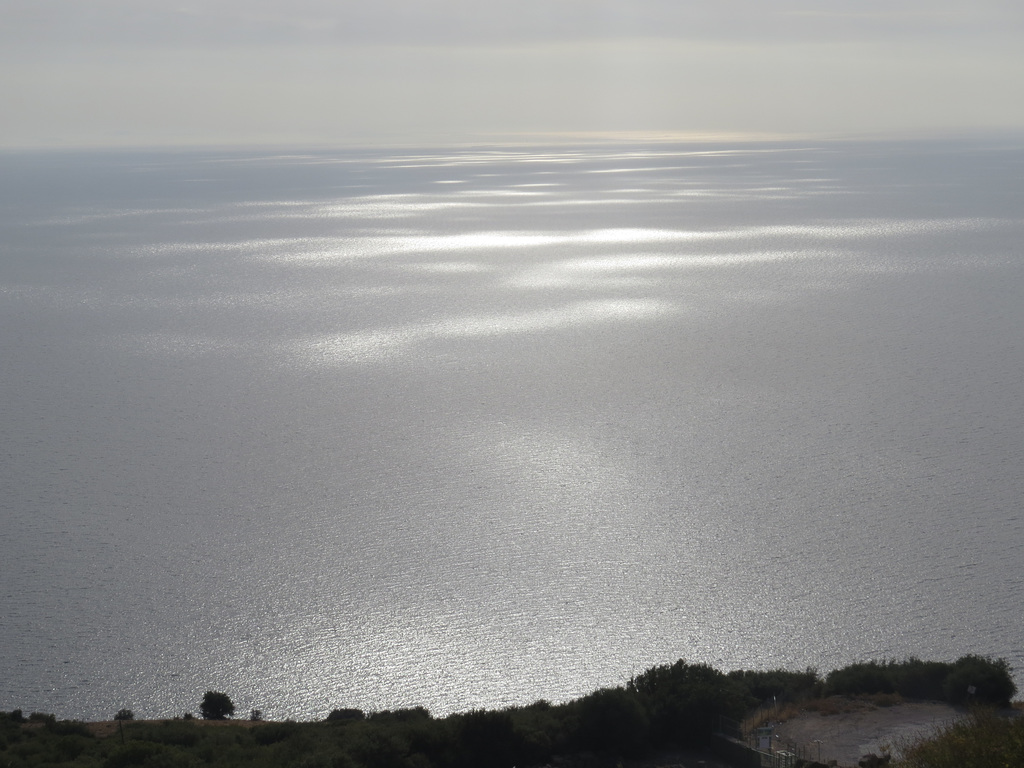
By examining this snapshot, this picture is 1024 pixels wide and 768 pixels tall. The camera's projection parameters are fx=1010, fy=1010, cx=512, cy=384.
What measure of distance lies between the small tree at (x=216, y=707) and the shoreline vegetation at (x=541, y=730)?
1534 mm

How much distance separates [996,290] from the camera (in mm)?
50031

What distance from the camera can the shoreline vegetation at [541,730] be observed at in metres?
9.89

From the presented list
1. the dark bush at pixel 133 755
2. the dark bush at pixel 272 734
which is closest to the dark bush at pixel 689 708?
the dark bush at pixel 272 734

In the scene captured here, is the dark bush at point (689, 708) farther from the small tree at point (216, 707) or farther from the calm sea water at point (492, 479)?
the small tree at point (216, 707)

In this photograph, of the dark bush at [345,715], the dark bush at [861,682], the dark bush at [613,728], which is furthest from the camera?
the dark bush at [345,715]

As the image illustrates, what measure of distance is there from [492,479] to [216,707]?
11446 mm

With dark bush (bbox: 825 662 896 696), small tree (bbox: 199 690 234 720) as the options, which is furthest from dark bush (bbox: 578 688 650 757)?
small tree (bbox: 199 690 234 720)

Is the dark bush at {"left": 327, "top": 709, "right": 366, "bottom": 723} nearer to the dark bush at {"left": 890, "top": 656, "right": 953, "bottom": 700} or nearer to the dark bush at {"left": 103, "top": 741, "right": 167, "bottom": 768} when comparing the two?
the dark bush at {"left": 103, "top": 741, "right": 167, "bottom": 768}

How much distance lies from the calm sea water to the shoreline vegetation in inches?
145

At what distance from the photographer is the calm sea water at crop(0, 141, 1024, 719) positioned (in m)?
16.8

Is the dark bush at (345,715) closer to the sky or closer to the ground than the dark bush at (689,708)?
closer to the sky

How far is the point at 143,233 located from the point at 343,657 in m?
73.0

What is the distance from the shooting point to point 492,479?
24844 millimetres

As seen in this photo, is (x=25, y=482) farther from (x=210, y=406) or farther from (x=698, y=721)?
(x=698, y=721)
